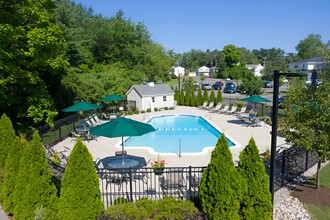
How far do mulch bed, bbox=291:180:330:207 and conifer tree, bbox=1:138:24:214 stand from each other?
975 cm

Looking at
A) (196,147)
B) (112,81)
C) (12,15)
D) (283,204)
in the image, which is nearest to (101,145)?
(196,147)

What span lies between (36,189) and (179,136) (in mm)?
14247

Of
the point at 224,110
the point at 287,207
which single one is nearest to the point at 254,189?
the point at 287,207

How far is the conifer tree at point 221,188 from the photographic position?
22.4 feet

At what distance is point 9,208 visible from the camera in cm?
851

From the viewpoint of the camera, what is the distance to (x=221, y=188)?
6840 mm

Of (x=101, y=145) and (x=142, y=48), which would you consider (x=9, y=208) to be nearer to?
(x=101, y=145)

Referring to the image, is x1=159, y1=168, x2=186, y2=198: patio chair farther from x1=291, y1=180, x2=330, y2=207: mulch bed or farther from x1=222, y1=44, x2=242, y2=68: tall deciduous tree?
x1=222, y1=44, x2=242, y2=68: tall deciduous tree

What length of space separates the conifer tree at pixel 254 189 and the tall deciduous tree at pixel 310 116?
2.82 m

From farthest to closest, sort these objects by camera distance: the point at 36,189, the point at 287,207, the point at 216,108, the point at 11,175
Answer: the point at 216,108, the point at 287,207, the point at 11,175, the point at 36,189

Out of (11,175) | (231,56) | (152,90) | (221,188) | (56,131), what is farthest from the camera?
(231,56)

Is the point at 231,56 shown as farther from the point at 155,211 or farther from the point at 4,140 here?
Result: the point at 155,211

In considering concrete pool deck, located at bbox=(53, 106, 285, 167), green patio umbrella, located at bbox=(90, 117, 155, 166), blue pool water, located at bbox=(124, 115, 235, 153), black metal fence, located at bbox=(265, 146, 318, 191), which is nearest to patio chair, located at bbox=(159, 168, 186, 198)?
green patio umbrella, located at bbox=(90, 117, 155, 166)

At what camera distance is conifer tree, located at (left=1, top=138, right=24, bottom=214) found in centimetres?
852
